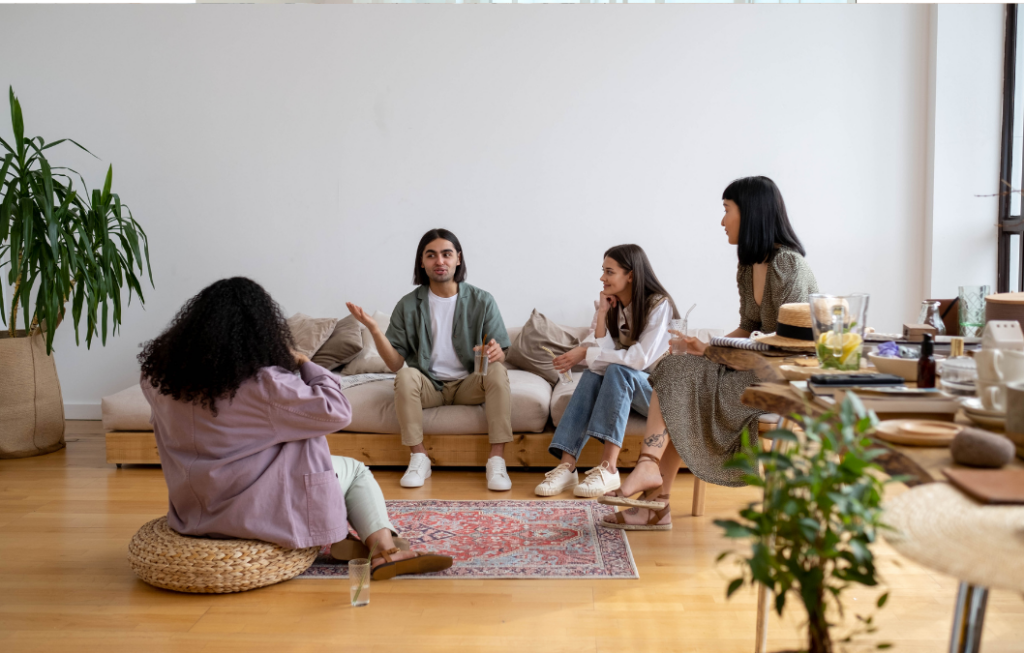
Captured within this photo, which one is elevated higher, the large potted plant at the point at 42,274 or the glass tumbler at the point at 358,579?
the large potted plant at the point at 42,274

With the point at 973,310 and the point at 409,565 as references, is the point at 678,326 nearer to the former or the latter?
the point at 973,310

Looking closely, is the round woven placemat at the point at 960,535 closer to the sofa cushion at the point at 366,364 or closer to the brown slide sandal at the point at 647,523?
the brown slide sandal at the point at 647,523

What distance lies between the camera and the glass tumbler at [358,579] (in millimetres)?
1978

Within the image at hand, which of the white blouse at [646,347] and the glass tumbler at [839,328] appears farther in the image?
the white blouse at [646,347]

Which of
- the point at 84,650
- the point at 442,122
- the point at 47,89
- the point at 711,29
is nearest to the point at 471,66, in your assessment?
the point at 442,122

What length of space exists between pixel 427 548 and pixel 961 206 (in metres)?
3.34

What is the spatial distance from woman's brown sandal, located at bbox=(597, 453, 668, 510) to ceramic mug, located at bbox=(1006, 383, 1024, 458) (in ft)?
4.83

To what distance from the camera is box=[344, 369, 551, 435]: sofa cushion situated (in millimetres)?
3283

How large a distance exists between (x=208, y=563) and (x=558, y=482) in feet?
4.49

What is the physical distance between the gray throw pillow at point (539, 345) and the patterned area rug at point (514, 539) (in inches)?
39.8

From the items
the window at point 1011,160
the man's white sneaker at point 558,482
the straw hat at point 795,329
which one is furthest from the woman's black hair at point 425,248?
the window at point 1011,160

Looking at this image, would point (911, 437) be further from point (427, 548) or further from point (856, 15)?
point (856, 15)

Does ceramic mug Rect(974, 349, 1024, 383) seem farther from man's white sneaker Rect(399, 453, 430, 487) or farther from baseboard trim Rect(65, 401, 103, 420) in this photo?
baseboard trim Rect(65, 401, 103, 420)

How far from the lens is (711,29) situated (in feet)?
13.6
